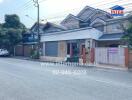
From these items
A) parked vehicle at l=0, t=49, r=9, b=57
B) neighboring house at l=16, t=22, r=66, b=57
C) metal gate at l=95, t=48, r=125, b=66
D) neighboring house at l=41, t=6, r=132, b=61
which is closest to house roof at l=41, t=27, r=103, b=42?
neighboring house at l=41, t=6, r=132, b=61

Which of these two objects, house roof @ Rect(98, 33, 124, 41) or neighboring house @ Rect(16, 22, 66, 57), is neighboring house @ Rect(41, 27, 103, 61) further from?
neighboring house @ Rect(16, 22, 66, 57)

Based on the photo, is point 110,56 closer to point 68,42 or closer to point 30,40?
point 68,42

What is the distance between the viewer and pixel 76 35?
117ft

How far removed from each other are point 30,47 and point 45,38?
183 inches

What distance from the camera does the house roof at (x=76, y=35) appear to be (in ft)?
110

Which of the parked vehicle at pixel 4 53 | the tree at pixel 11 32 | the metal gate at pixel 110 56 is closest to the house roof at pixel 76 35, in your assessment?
the metal gate at pixel 110 56

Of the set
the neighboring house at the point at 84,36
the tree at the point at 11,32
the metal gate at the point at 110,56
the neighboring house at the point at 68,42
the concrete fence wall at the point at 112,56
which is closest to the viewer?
the concrete fence wall at the point at 112,56

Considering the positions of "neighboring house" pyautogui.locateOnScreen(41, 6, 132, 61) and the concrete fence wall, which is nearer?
the concrete fence wall

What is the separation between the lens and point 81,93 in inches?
388

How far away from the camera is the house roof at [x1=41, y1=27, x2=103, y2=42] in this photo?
33.6m

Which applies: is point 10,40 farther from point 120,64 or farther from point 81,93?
point 81,93

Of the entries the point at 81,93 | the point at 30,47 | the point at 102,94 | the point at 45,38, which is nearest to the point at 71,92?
the point at 81,93

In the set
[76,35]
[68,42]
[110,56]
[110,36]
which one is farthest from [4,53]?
[110,56]

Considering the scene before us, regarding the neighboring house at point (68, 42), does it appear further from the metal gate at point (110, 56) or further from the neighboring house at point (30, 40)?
the neighboring house at point (30, 40)
